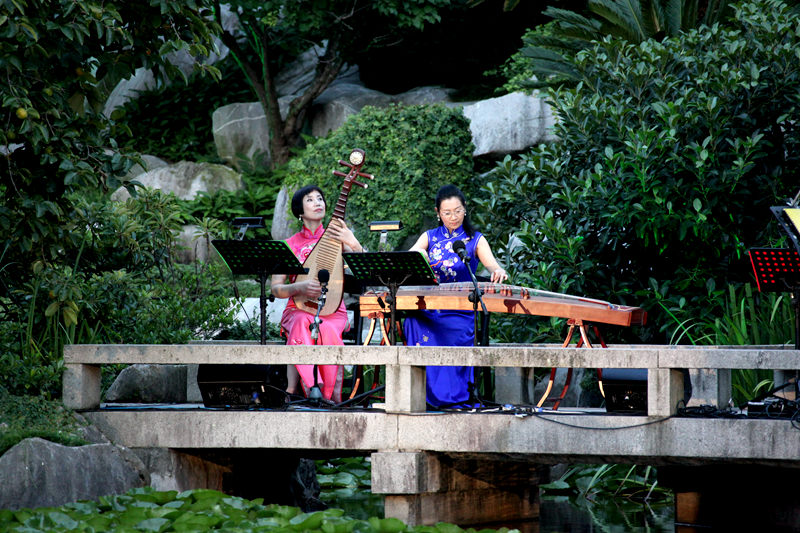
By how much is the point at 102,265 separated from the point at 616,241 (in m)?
4.59

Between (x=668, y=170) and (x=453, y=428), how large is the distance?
3.70 metres

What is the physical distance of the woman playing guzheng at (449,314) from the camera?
25.1 ft

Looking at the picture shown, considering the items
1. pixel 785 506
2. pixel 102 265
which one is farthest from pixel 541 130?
pixel 785 506

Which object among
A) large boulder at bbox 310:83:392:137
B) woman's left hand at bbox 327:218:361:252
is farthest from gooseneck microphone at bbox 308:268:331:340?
large boulder at bbox 310:83:392:137

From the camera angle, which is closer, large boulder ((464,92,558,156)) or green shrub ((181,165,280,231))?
large boulder ((464,92,558,156))

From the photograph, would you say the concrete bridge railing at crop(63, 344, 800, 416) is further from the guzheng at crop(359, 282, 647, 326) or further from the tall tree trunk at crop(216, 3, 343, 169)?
the tall tree trunk at crop(216, 3, 343, 169)

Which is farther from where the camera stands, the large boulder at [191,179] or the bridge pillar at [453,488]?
the large boulder at [191,179]

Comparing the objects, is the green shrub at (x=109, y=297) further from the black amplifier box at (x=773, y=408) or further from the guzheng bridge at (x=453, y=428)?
the black amplifier box at (x=773, y=408)

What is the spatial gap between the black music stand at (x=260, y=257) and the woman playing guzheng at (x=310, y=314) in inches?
27.8

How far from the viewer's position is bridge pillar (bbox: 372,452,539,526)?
6.79 m

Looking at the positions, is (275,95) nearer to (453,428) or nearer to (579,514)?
(579,514)

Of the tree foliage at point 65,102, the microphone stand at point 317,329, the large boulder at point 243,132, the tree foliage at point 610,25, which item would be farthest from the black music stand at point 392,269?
the large boulder at point 243,132

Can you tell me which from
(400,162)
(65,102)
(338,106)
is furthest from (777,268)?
(338,106)

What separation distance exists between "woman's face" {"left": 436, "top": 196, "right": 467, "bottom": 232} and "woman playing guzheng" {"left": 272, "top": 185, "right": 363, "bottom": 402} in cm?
68
